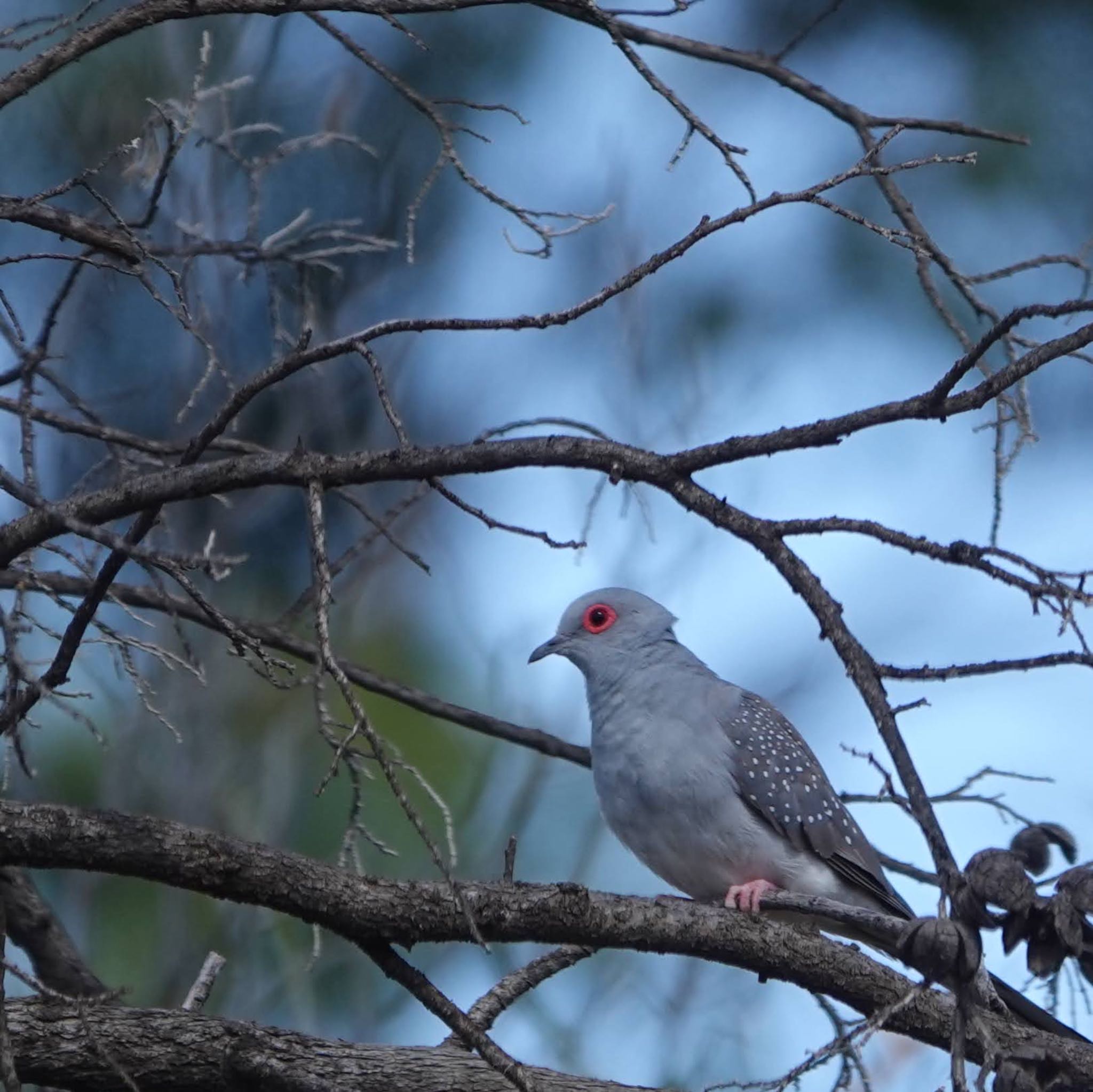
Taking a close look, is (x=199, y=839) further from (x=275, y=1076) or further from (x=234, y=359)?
(x=234, y=359)

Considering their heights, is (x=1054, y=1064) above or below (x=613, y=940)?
below

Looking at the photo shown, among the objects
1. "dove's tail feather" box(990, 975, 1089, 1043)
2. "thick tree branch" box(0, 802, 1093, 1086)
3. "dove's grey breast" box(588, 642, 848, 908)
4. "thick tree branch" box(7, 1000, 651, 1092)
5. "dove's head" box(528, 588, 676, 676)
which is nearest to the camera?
"thick tree branch" box(0, 802, 1093, 1086)

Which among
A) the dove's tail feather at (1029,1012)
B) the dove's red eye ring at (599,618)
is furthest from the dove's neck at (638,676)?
the dove's tail feather at (1029,1012)

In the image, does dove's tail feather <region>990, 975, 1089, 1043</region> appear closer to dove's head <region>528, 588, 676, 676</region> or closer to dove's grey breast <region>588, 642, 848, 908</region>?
dove's grey breast <region>588, 642, 848, 908</region>

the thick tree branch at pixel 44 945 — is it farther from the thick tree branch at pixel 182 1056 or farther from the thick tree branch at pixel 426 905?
the thick tree branch at pixel 426 905

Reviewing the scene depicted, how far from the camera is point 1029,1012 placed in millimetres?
3141

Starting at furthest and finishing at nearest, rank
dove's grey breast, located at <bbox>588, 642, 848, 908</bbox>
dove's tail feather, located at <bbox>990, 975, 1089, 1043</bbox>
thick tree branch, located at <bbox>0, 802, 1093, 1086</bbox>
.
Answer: dove's grey breast, located at <bbox>588, 642, 848, 908</bbox> → dove's tail feather, located at <bbox>990, 975, 1089, 1043</bbox> → thick tree branch, located at <bbox>0, 802, 1093, 1086</bbox>

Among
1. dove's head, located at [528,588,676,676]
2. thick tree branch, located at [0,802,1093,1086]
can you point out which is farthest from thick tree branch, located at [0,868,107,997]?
dove's head, located at [528,588,676,676]

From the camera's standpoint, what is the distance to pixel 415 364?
683 centimetres

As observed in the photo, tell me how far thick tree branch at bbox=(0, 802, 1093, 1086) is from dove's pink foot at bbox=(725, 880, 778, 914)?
75 centimetres

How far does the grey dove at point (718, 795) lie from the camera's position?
373 centimetres

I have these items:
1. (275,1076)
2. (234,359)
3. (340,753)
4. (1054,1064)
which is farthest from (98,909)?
(1054,1064)

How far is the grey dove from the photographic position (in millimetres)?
3729

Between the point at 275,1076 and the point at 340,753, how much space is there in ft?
2.79
